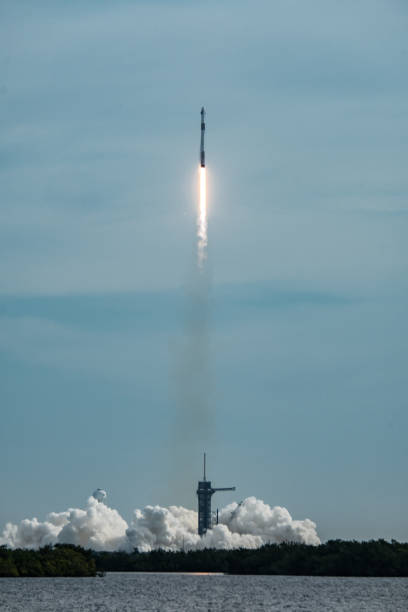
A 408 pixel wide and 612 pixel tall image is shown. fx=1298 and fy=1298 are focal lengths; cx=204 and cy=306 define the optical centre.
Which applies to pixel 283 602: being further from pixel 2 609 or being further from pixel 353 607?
pixel 2 609

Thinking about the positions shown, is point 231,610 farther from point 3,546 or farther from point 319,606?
point 3,546

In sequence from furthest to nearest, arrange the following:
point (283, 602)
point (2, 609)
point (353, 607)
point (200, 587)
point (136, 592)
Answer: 1. point (200, 587)
2. point (136, 592)
3. point (283, 602)
4. point (353, 607)
5. point (2, 609)

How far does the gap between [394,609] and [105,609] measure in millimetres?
31374

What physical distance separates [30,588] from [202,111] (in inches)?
3076

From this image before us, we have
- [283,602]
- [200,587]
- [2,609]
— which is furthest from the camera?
[200,587]

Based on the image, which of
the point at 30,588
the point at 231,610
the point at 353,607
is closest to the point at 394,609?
the point at 353,607

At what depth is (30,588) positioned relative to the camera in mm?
187125

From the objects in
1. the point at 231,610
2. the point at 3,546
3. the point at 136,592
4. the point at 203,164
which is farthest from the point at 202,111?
the point at 3,546

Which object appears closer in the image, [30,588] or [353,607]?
[353,607]

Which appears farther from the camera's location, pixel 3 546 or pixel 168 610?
pixel 3 546

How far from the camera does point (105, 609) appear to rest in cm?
13400

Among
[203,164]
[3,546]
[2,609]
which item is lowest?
[2,609]

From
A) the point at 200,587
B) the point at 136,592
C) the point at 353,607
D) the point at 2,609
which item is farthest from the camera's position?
the point at 200,587

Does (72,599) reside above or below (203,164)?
below
